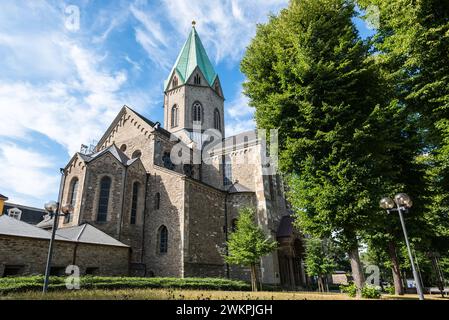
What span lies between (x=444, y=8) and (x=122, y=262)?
24.1 metres

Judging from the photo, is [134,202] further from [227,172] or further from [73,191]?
[227,172]

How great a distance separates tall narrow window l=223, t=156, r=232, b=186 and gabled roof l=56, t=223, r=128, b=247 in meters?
13.2

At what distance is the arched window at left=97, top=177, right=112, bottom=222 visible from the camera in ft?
71.5

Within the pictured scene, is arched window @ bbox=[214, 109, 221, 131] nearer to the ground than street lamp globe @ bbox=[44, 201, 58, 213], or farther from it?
farther from it

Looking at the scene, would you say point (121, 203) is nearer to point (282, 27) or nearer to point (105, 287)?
point (105, 287)

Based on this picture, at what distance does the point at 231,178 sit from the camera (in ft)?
97.6

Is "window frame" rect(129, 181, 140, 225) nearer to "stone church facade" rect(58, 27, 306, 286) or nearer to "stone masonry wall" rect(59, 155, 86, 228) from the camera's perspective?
"stone church facade" rect(58, 27, 306, 286)

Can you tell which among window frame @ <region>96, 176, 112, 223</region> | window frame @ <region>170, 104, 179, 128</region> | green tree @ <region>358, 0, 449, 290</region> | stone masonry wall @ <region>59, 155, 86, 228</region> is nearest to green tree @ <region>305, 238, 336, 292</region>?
green tree @ <region>358, 0, 449, 290</region>

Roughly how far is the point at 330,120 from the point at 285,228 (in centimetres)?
1638

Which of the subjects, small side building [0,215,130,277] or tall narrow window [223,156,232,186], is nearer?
small side building [0,215,130,277]

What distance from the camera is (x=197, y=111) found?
126 feet

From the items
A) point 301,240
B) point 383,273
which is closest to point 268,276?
point 301,240
